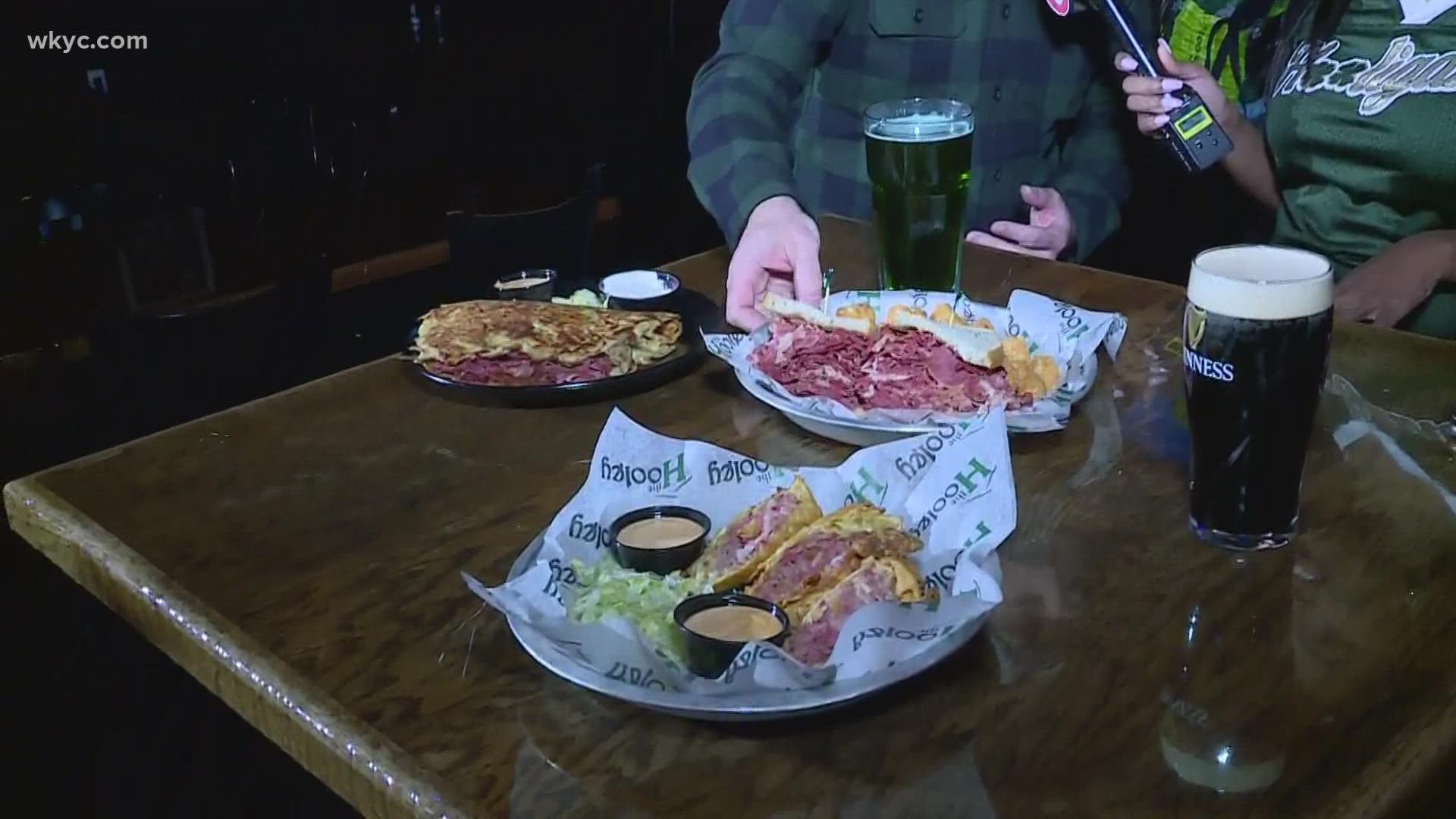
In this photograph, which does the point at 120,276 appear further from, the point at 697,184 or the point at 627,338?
the point at 627,338

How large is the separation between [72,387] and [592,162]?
188 cm

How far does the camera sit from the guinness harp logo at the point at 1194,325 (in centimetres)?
85

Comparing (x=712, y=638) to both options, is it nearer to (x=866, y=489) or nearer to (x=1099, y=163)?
(x=866, y=489)

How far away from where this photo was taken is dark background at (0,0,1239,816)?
5.56 feet

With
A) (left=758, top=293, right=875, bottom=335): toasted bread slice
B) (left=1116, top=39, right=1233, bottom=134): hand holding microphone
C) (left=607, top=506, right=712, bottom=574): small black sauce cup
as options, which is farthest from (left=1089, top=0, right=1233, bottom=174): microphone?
(left=607, top=506, right=712, bottom=574): small black sauce cup

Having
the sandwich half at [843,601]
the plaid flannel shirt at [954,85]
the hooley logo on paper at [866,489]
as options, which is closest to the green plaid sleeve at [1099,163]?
the plaid flannel shirt at [954,85]

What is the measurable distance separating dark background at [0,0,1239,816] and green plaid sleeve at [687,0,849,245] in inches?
24.3

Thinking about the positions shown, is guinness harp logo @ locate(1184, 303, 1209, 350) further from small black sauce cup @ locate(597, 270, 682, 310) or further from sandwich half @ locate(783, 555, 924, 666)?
small black sauce cup @ locate(597, 270, 682, 310)

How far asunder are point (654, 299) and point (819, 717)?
761 mm

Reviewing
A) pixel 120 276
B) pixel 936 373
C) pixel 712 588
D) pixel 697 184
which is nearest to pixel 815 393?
pixel 936 373

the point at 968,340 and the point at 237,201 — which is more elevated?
the point at 968,340

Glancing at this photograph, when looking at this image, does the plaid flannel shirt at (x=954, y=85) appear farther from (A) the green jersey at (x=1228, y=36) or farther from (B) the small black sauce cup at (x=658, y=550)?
(B) the small black sauce cup at (x=658, y=550)

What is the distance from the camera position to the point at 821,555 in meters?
0.77

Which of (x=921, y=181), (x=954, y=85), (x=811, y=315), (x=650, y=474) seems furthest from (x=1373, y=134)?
(x=650, y=474)
